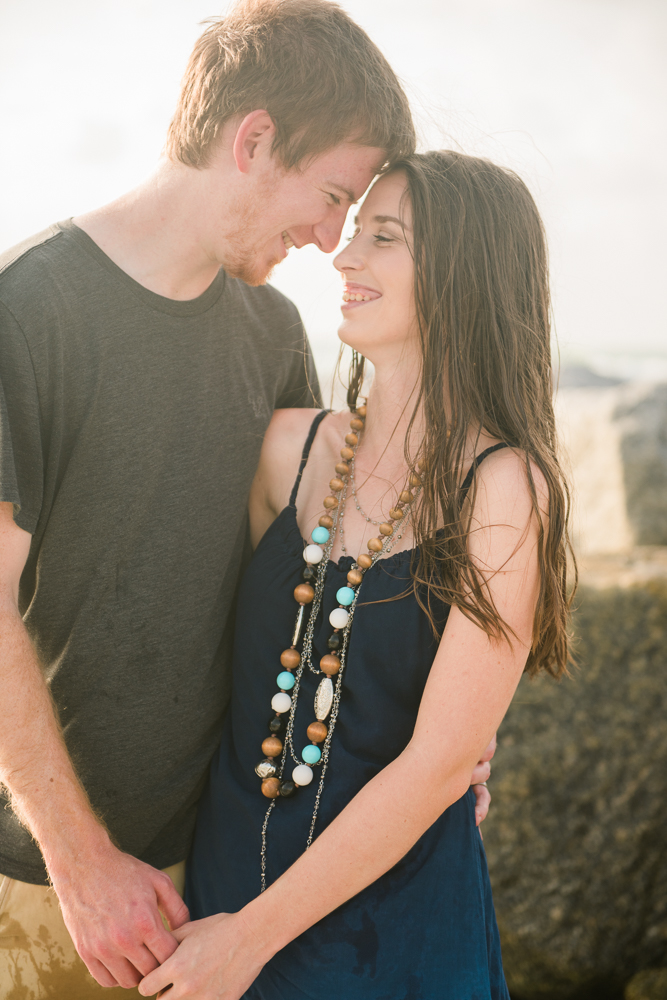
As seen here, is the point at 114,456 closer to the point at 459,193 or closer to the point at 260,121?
the point at 260,121

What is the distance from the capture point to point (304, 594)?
175 cm

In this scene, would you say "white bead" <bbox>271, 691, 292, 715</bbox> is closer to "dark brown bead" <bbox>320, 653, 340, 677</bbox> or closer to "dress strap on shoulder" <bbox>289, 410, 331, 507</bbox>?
"dark brown bead" <bbox>320, 653, 340, 677</bbox>

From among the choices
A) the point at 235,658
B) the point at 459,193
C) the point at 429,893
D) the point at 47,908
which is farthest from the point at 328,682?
the point at 459,193

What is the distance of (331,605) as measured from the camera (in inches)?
69.2

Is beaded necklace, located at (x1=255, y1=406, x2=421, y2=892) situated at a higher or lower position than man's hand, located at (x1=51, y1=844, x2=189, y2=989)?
higher

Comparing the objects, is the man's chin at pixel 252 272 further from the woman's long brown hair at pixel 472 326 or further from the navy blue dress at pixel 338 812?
the navy blue dress at pixel 338 812

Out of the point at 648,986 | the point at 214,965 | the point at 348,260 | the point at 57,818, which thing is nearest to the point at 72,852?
the point at 57,818

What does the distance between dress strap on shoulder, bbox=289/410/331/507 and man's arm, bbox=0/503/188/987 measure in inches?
26.8

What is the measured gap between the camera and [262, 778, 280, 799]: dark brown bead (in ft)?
5.53

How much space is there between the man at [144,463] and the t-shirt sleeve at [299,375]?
20cm

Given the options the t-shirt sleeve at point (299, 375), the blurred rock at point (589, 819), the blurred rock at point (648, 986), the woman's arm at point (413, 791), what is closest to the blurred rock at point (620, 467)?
the blurred rock at point (589, 819)

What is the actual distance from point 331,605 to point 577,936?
1710 mm

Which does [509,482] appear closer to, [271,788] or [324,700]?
[324,700]

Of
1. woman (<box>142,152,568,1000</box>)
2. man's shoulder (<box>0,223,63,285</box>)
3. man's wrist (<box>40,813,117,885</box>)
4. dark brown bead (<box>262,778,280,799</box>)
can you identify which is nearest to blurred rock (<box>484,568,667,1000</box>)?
woman (<box>142,152,568,1000</box>)
